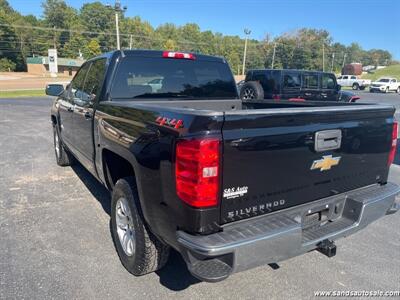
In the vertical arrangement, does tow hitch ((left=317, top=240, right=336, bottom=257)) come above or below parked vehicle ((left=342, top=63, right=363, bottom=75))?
below

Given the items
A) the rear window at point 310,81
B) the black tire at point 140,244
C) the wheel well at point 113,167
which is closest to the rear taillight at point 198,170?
the black tire at point 140,244

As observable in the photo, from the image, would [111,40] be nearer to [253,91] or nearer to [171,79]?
[253,91]

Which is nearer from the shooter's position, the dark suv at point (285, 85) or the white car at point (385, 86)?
the dark suv at point (285, 85)

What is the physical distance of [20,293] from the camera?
269 centimetres

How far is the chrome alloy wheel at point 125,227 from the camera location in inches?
116

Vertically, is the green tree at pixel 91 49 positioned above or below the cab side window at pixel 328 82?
above

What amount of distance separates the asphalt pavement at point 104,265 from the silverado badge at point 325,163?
1058 mm

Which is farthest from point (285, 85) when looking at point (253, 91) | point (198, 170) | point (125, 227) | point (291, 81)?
point (198, 170)

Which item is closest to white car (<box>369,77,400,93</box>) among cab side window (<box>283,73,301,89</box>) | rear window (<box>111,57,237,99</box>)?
cab side window (<box>283,73,301,89</box>)

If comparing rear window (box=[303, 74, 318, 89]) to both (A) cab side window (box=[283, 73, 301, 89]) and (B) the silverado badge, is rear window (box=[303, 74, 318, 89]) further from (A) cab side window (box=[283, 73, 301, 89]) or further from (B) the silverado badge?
(B) the silverado badge

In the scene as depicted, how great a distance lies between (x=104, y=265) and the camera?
3115 millimetres

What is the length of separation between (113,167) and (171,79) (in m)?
1.30

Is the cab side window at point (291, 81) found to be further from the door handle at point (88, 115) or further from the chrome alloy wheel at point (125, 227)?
the chrome alloy wheel at point (125, 227)

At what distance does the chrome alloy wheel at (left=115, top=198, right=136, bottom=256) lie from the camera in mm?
2943
